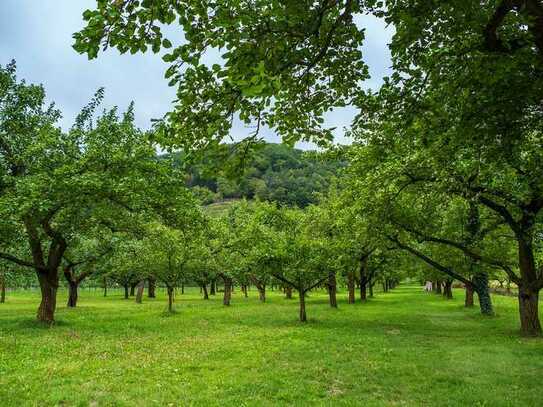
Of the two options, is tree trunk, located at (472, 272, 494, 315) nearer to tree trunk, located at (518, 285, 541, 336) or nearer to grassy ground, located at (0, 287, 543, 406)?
grassy ground, located at (0, 287, 543, 406)

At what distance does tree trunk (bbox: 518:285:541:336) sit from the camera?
2323 centimetres

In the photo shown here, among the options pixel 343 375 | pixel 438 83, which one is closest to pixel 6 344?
pixel 343 375

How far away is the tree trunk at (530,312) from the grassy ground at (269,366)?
0.99 meters

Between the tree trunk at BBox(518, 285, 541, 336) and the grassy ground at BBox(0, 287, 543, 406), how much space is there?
3.25 ft

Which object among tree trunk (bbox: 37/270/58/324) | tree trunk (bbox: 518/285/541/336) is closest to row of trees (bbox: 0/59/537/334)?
tree trunk (bbox: 37/270/58/324)

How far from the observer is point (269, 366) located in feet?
52.0

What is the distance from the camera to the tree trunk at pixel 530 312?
23234 millimetres

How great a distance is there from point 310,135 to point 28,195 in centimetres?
1848

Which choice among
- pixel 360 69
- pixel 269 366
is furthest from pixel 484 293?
pixel 360 69

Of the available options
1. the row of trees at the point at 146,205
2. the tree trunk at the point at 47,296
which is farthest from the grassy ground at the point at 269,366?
the row of trees at the point at 146,205

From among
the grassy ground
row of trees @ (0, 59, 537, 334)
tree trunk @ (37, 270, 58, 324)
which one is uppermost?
row of trees @ (0, 59, 537, 334)

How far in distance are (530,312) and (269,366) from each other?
15.5 m

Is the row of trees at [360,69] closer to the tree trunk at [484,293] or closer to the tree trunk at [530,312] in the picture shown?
the tree trunk at [530,312]

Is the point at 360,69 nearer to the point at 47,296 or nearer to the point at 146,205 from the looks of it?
the point at 146,205
